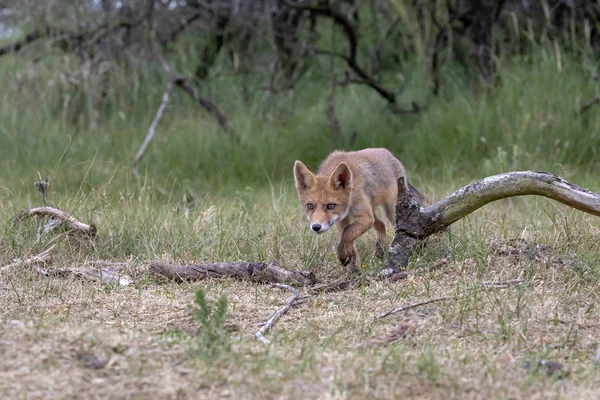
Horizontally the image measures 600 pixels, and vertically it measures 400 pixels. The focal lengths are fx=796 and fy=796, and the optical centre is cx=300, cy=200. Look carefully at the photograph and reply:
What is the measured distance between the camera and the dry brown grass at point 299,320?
3.01 m

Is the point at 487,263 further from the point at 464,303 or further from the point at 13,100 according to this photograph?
the point at 13,100

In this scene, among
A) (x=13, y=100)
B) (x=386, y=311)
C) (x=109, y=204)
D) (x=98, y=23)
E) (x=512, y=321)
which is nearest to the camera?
(x=512, y=321)

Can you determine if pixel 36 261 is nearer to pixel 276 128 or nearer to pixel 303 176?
pixel 303 176

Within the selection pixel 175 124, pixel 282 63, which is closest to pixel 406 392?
pixel 175 124

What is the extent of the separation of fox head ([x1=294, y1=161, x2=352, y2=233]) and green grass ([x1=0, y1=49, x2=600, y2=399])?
0.23m

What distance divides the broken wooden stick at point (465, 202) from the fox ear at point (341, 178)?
0.60 metres

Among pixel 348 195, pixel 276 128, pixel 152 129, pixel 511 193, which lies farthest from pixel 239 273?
pixel 276 128

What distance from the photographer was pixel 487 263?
472 cm

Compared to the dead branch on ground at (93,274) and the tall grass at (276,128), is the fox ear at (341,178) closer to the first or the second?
the dead branch on ground at (93,274)

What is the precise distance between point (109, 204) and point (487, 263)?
2.85 m

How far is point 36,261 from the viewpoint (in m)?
5.09

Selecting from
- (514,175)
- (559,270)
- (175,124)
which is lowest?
(175,124)

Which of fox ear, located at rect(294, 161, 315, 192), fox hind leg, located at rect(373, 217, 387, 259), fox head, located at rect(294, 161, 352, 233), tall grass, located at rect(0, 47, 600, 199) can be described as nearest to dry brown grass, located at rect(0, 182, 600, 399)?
fox hind leg, located at rect(373, 217, 387, 259)

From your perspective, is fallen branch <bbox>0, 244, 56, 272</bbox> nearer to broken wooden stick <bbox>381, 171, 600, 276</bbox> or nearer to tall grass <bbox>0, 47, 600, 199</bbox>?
broken wooden stick <bbox>381, 171, 600, 276</bbox>
